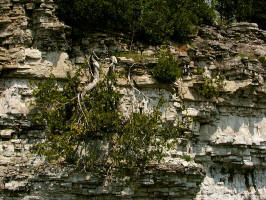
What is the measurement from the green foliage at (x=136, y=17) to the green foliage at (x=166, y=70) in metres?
1.71

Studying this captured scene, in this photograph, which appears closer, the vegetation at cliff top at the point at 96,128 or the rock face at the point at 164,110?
the vegetation at cliff top at the point at 96,128

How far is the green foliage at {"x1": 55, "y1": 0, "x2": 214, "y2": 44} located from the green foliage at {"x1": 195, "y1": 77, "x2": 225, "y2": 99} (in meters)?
2.49

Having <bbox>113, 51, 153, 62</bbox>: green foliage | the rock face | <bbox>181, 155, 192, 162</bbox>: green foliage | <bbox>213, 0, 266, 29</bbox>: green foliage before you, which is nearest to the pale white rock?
the rock face

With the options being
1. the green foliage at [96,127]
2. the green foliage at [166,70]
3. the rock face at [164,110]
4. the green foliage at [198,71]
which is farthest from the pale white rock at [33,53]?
the green foliage at [198,71]

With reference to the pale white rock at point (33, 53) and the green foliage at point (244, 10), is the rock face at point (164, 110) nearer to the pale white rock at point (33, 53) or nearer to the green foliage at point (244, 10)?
the pale white rock at point (33, 53)

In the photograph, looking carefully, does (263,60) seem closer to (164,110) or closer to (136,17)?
(164,110)

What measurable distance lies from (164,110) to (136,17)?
4.17m

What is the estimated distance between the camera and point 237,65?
14305 mm

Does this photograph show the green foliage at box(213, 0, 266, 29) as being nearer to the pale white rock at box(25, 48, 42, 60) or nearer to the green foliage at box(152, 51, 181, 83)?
the green foliage at box(152, 51, 181, 83)

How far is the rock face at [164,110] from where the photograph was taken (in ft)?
37.8

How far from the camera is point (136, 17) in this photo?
14.1 metres

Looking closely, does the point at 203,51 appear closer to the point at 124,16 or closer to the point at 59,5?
the point at 124,16

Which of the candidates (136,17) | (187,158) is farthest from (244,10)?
(187,158)

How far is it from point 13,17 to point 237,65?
9.23m
